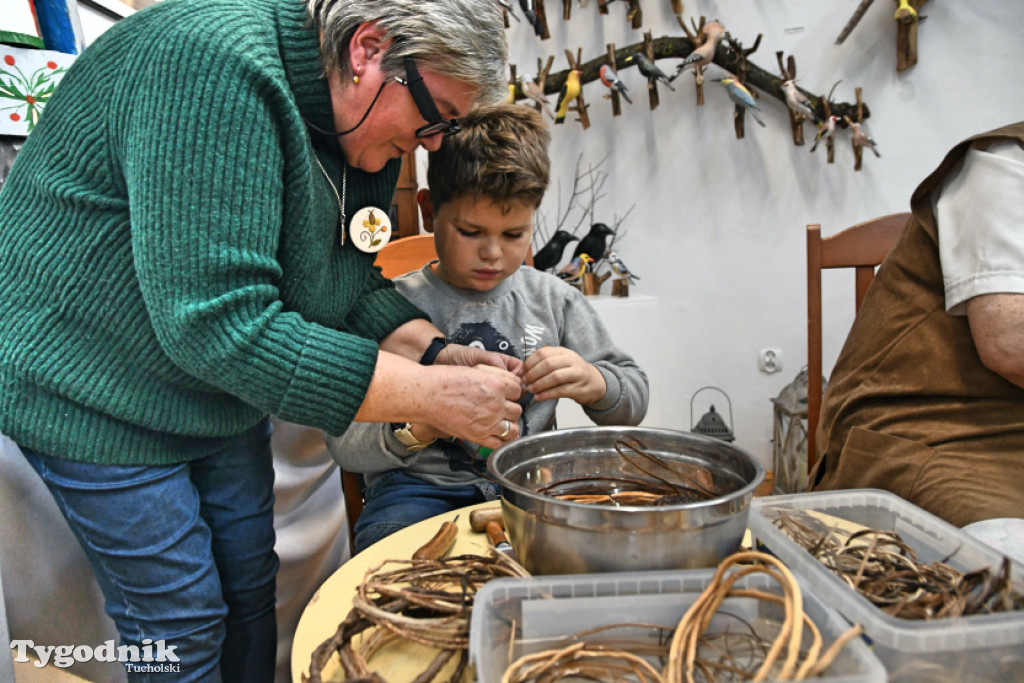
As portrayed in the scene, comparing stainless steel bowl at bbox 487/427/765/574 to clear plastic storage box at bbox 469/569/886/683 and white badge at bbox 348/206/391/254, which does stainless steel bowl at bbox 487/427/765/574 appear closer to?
clear plastic storage box at bbox 469/569/886/683

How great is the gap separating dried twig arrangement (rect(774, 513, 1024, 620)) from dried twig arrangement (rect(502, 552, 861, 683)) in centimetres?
9

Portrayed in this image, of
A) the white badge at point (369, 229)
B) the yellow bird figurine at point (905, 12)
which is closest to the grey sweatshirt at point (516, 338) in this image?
the white badge at point (369, 229)

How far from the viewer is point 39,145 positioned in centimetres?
76

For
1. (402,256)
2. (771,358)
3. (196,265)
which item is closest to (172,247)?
(196,265)

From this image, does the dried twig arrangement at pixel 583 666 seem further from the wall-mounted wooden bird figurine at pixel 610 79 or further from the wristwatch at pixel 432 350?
the wall-mounted wooden bird figurine at pixel 610 79

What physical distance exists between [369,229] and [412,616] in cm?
58

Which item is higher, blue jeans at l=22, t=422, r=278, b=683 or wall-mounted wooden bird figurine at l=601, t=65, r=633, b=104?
wall-mounted wooden bird figurine at l=601, t=65, r=633, b=104

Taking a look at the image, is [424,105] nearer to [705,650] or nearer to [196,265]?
[196,265]

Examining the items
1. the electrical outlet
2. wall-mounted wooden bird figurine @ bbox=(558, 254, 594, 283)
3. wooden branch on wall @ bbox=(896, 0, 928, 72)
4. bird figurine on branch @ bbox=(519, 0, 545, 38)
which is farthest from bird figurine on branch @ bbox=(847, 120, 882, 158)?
bird figurine on branch @ bbox=(519, 0, 545, 38)

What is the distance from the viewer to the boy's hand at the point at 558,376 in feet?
3.44

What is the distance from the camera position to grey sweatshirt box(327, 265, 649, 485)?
1.17 metres

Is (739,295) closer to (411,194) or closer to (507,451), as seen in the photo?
(411,194)

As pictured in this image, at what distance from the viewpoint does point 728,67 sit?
101 inches

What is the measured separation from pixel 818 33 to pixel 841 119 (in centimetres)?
36
